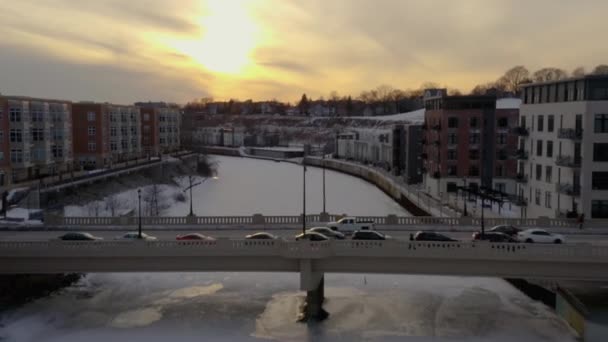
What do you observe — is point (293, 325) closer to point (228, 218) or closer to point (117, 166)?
point (228, 218)

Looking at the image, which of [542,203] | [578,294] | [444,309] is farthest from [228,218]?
[542,203]

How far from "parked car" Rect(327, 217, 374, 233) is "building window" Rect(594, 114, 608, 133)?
56.7ft

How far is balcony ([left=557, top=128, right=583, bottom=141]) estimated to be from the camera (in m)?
40.8

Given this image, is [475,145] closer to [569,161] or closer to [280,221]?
[569,161]

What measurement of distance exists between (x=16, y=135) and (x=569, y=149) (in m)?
52.2

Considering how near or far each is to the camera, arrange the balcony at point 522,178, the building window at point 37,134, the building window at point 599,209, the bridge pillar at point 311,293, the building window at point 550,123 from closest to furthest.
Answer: the bridge pillar at point 311,293
the building window at point 599,209
the building window at point 550,123
the balcony at point 522,178
the building window at point 37,134

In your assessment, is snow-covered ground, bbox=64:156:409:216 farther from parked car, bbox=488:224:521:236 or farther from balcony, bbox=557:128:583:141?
parked car, bbox=488:224:521:236

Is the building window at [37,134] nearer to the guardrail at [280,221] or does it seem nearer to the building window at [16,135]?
the building window at [16,135]

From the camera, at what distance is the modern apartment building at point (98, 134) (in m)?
80.3

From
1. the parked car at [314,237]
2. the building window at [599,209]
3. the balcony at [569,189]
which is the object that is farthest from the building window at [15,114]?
the building window at [599,209]

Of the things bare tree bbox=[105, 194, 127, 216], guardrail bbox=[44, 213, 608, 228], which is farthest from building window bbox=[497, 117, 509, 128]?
bare tree bbox=[105, 194, 127, 216]

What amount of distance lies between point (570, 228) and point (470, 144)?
28289mm

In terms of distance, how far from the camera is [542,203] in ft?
150

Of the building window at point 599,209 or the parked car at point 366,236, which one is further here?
the building window at point 599,209
